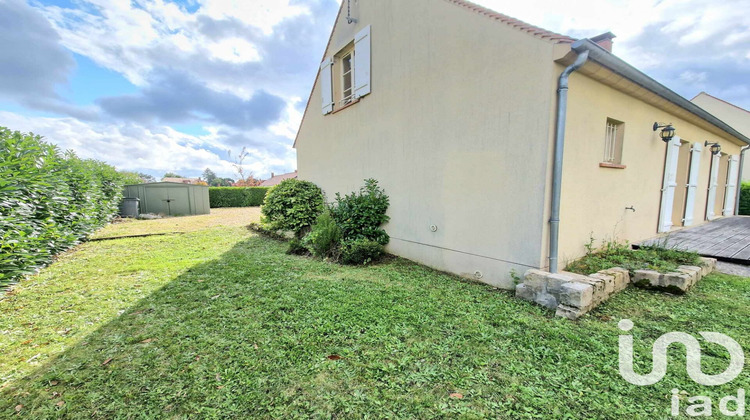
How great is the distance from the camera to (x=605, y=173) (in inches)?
168

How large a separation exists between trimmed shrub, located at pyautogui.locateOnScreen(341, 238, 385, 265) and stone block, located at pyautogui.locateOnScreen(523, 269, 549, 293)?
2.71 metres

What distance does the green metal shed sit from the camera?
44.0ft

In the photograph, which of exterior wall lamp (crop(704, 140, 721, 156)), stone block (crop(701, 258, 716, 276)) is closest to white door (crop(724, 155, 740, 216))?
exterior wall lamp (crop(704, 140, 721, 156))

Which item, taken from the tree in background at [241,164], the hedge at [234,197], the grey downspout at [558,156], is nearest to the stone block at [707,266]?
the grey downspout at [558,156]

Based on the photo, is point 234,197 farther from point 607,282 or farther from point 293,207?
point 607,282

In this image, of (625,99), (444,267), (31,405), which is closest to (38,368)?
(31,405)

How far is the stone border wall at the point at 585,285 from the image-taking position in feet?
9.57

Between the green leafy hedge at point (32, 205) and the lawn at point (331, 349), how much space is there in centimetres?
52

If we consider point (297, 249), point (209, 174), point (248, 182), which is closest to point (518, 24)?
point (297, 249)

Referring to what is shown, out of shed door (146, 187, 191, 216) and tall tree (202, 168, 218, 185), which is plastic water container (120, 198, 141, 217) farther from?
tall tree (202, 168, 218, 185)

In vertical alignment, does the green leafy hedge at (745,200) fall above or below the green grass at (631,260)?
above

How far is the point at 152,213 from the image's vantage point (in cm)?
1349

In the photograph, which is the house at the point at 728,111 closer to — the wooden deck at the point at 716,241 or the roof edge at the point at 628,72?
the wooden deck at the point at 716,241

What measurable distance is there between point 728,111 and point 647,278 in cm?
1963
